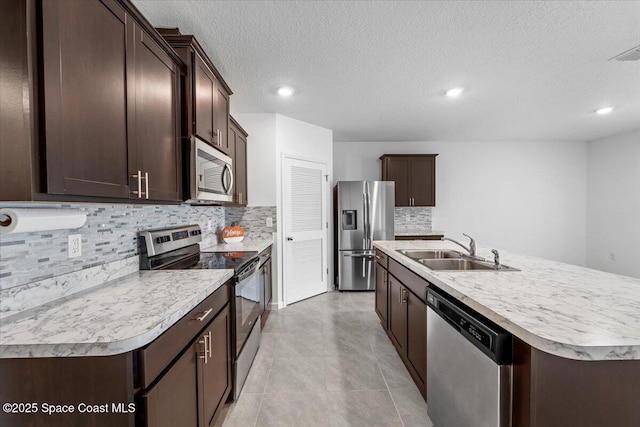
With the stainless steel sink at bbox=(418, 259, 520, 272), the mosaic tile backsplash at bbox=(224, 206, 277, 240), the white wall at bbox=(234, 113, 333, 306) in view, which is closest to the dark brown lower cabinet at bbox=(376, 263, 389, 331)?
the stainless steel sink at bbox=(418, 259, 520, 272)

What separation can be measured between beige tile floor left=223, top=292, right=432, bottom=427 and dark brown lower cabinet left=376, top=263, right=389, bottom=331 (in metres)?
0.20

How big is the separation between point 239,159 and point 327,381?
7.98 ft

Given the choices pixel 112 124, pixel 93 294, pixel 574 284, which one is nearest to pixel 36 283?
pixel 93 294

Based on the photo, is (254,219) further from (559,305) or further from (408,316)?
(559,305)

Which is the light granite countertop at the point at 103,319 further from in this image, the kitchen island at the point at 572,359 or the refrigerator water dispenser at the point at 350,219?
the refrigerator water dispenser at the point at 350,219

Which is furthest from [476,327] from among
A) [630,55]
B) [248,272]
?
[630,55]

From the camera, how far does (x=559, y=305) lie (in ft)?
3.34

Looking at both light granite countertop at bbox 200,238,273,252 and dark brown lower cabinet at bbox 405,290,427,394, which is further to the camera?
light granite countertop at bbox 200,238,273,252

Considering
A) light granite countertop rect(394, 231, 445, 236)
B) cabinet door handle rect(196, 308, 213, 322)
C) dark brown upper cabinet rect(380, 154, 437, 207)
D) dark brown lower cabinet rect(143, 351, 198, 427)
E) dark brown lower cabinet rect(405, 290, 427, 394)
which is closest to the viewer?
dark brown lower cabinet rect(143, 351, 198, 427)

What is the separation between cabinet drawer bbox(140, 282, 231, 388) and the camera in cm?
86

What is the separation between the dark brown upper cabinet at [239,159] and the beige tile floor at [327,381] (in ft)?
4.89

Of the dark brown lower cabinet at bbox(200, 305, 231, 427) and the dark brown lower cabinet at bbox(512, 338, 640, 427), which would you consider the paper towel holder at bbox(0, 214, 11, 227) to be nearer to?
the dark brown lower cabinet at bbox(200, 305, 231, 427)

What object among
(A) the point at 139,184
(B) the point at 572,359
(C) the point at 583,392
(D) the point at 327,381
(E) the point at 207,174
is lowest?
(D) the point at 327,381

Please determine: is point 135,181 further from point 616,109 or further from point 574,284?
point 616,109
